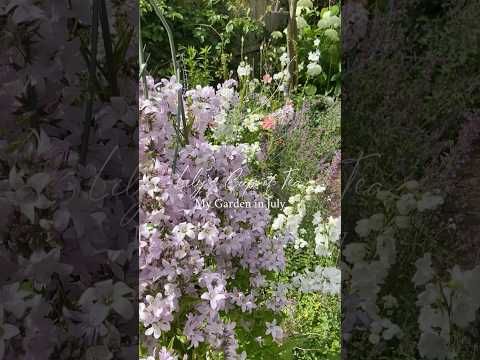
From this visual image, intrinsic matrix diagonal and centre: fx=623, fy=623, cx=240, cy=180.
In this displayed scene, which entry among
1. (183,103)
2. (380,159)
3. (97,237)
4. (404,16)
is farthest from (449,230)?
(97,237)

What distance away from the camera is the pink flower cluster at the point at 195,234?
0.99m

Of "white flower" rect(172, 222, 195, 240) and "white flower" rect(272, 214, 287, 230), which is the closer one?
"white flower" rect(172, 222, 195, 240)

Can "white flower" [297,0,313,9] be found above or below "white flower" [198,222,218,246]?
above

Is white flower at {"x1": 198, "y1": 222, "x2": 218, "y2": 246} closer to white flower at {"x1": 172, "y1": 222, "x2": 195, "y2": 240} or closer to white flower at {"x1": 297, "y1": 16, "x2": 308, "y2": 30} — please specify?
white flower at {"x1": 172, "y1": 222, "x2": 195, "y2": 240}

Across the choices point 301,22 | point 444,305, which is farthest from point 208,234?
point 301,22

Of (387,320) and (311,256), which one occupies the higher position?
(311,256)

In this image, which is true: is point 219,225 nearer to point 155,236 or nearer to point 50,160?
point 155,236

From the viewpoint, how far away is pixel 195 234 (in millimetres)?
1021

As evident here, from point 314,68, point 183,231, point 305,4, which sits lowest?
point 183,231

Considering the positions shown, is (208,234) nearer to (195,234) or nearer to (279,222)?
(195,234)

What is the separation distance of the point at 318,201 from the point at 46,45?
695 millimetres

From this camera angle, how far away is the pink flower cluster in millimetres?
993

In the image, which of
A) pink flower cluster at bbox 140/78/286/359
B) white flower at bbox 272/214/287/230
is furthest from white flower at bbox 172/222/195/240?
white flower at bbox 272/214/287/230

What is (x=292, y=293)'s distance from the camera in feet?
→ 4.05
